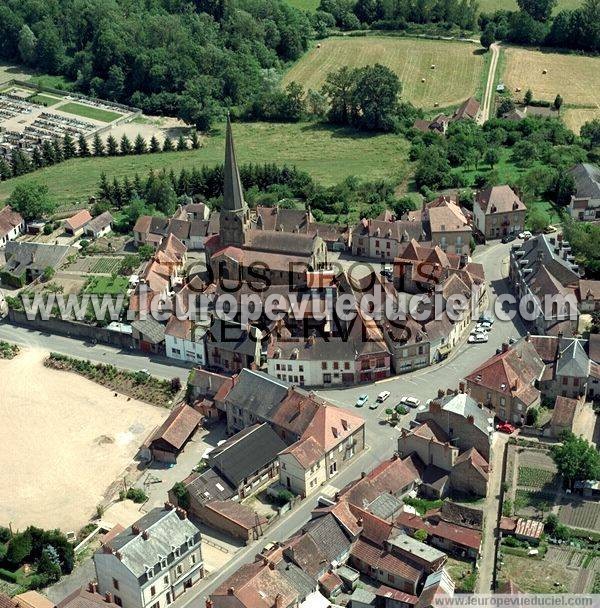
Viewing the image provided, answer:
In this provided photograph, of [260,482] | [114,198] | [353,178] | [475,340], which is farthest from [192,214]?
[260,482]

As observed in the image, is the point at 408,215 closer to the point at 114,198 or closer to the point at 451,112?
the point at 114,198

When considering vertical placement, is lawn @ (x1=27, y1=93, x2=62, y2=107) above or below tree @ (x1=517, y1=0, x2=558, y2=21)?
below

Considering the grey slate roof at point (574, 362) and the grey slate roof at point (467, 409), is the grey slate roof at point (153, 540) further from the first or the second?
the grey slate roof at point (574, 362)

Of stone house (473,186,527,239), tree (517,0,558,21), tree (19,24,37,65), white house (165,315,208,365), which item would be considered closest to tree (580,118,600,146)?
stone house (473,186,527,239)

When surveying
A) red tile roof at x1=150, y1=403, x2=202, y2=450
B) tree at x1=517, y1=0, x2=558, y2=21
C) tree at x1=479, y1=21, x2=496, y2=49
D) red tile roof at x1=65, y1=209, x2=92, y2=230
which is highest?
tree at x1=517, y1=0, x2=558, y2=21

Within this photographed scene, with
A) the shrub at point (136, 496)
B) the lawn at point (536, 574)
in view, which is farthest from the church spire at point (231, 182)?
the lawn at point (536, 574)

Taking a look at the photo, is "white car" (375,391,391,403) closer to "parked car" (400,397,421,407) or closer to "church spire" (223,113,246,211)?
"parked car" (400,397,421,407)

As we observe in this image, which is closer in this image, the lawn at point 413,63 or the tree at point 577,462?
the tree at point 577,462
